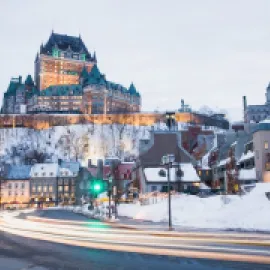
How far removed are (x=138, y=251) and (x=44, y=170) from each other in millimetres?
89046

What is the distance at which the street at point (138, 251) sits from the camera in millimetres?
11000

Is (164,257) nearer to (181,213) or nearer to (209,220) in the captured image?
A: (209,220)

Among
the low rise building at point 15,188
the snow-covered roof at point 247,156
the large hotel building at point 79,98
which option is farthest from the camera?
the large hotel building at point 79,98

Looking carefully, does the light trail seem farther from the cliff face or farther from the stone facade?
the cliff face

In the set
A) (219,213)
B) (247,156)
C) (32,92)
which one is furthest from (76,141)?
(219,213)

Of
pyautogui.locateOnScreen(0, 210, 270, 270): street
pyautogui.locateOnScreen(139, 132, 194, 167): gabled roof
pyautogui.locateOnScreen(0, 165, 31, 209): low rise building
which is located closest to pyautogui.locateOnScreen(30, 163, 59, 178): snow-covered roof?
pyautogui.locateOnScreen(0, 165, 31, 209): low rise building

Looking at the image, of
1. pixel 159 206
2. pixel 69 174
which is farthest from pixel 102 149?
pixel 159 206

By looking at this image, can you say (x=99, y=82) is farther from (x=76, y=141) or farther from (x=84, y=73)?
(x=76, y=141)

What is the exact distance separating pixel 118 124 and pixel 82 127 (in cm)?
1512

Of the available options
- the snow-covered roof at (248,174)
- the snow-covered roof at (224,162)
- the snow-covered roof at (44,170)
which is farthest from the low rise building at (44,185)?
the snow-covered roof at (248,174)

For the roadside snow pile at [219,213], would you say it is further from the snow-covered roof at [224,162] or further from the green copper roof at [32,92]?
the green copper roof at [32,92]

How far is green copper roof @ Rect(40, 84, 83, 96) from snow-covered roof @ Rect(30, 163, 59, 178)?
8361cm

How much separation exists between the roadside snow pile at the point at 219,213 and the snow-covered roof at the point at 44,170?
6924 cm

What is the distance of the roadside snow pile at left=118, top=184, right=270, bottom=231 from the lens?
20698 millimetres
